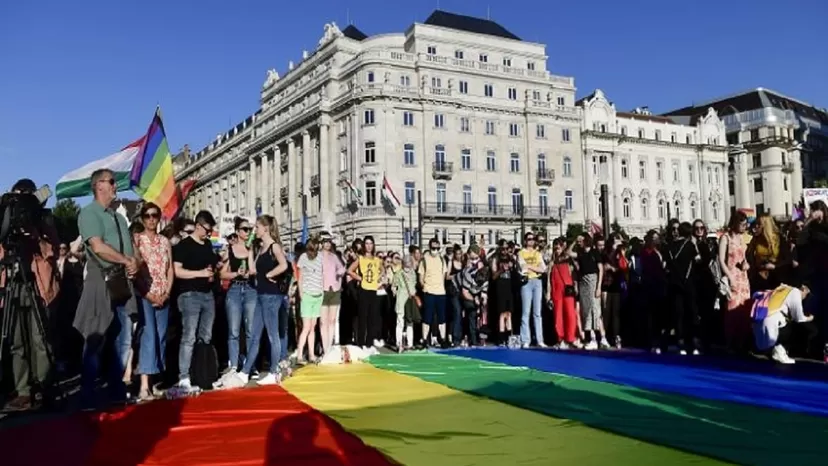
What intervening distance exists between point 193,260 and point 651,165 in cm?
7998

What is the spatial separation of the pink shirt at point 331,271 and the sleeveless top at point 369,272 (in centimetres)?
127

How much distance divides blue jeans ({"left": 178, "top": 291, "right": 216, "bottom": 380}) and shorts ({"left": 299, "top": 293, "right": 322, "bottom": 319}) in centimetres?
245

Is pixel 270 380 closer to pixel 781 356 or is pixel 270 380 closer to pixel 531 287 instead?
pixel 531 287

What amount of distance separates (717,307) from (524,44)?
61.6 meters

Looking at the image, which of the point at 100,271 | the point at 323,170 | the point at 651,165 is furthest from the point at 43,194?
the point at 651,165

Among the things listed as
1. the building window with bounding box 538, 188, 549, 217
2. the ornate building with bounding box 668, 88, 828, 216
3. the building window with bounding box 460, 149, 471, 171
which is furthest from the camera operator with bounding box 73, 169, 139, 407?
the ornate building with bounding box 668, 88, 828, 216

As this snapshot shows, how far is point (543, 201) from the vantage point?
69.5 meters

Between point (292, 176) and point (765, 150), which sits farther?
point (765, 150)

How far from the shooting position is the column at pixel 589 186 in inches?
2908

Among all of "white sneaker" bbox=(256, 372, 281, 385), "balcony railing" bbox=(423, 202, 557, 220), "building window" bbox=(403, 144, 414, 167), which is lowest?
"white sneaker" bbox=(256, 372, 281, 385)

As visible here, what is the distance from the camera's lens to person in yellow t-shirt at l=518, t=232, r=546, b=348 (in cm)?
1329

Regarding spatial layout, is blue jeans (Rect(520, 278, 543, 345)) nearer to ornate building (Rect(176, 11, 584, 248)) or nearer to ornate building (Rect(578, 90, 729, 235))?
ornate building (Rect(176, 11, 584, 248))

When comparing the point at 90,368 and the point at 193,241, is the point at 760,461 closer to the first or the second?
the point at 90,368

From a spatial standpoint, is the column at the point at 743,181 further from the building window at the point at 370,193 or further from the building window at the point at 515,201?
the building window at the point at 370,193
